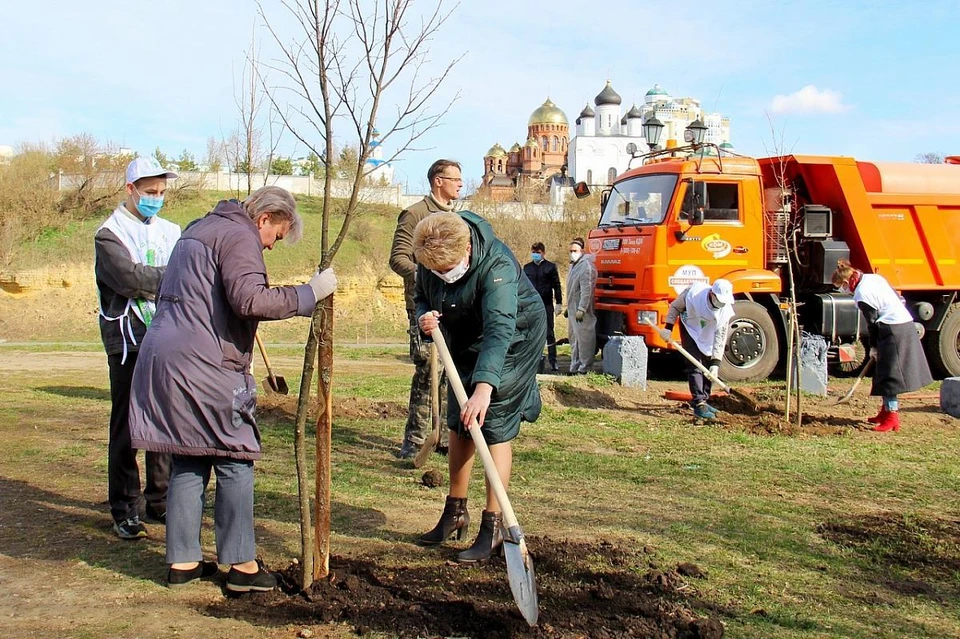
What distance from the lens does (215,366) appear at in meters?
3.51

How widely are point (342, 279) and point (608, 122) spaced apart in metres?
68.3

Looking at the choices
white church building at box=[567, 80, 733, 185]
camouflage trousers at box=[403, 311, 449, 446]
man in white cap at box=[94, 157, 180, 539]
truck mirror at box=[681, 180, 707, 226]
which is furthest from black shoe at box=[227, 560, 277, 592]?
white church building at box=[567, 80, 733, 185]

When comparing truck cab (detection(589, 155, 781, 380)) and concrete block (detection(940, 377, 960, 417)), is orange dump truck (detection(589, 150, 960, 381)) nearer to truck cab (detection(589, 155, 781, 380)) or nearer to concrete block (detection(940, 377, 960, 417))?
truck cab (detection(589, 155, 781, 380))

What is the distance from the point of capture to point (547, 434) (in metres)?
7.61

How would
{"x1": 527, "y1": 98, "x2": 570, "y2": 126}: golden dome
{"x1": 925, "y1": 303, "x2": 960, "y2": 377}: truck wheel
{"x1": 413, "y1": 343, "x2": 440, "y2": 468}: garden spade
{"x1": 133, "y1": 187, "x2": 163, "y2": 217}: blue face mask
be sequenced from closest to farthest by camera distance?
{"x1": 133, "y1": 187, "x2": 163, "y2": 217}: blue face mask, {"x1": 413, "y1": 343, "x2": 440, "y2": 468}: garden spade, {"x1": 925, "y1": 303, "x2": 960, "y2": 377}: truck wheel, {"x1": 527, "y1": 98, "x2": 570, "y2": 126}: golden dome

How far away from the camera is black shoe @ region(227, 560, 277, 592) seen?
356 cm

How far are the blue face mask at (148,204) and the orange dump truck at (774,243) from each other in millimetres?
8251

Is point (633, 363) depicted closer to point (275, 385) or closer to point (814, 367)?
point (814, 367)

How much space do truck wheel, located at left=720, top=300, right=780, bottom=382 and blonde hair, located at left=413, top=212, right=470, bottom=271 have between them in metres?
8.73

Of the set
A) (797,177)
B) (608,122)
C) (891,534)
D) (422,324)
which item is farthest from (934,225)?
(608,122)

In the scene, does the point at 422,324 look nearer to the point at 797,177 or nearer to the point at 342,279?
the point at 797,177

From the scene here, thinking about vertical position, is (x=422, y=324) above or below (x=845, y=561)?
above

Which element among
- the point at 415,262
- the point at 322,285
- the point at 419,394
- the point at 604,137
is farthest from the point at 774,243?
the point at 604,137

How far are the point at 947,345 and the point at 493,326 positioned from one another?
11514 millimetres
